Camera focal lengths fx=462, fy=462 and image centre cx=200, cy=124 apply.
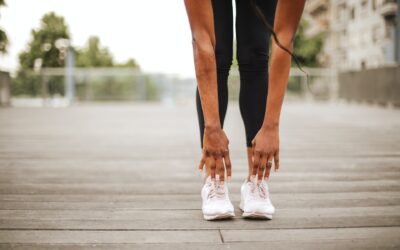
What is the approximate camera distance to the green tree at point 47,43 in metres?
15.7

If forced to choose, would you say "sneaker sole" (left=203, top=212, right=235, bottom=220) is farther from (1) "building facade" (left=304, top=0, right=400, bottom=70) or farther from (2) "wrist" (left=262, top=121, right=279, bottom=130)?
(1) "building facade" (left=304, top=0, right=400, bottom=70)

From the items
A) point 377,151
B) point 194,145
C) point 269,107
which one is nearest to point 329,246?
point 269,107

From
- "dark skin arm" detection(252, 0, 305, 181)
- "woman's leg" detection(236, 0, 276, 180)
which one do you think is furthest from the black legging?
"dark skin arm" detection(252, 0, 305, 181)

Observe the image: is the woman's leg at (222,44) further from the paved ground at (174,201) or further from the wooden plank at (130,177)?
the wooden plank at (130,177)

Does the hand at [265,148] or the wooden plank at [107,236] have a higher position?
the hand at [265,148]

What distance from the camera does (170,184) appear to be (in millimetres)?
2047

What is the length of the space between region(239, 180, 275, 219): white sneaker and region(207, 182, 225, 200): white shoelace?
8 cm

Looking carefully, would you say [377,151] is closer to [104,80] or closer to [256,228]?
[256,228]

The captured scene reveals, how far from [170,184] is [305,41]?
95.4 ft

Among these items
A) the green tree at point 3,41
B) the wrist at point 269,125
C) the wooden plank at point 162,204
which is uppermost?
the green tree at point 3,41

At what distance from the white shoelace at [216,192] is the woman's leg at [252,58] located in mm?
165

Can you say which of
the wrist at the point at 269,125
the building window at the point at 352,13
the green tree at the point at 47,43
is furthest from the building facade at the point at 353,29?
the wrist at the point at 269,125

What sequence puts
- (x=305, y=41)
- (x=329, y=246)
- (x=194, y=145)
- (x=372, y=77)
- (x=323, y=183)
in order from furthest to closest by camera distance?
(x=305, y=41), (x=372, y=77), (x=194, y=145), (x=323, y=183), (x=329, y=246)

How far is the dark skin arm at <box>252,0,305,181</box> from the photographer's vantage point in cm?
148
